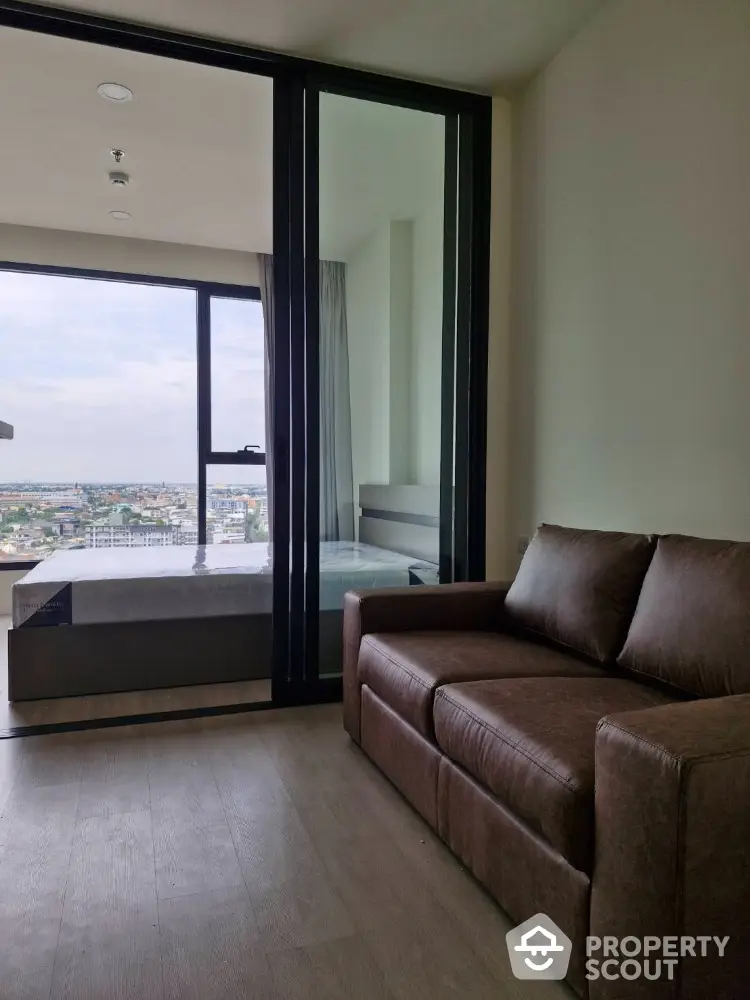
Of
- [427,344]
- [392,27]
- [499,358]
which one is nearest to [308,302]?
[427,344]

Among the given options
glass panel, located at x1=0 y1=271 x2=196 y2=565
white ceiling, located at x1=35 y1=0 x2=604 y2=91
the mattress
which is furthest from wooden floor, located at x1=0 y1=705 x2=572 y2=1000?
glass panel, located at x1=0 y1=271 x2=196 y2=565

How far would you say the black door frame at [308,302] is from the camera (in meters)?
3.01

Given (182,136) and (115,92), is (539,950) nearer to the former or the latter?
(115,92)

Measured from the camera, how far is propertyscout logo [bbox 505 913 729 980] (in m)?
1.14

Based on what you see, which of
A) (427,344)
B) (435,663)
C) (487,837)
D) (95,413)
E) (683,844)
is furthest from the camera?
(95,413)

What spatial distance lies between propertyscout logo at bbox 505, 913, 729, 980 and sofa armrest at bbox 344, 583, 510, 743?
1148 mm

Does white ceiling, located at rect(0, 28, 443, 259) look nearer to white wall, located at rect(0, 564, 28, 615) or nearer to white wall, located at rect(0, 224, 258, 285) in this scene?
white wall, located at rect(0, 224, 258, 285)

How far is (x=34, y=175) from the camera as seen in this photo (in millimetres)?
3953

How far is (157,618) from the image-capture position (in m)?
3.39

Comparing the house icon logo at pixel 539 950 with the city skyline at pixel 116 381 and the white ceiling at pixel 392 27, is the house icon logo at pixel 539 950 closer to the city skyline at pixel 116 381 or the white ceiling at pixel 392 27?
the white ceiling at pixel 392 27

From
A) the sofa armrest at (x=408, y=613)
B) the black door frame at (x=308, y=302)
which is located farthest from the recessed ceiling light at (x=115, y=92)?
the sofa armrest at (x=408, y=613)

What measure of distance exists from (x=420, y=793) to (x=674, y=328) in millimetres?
1727

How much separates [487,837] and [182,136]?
3.48 metres

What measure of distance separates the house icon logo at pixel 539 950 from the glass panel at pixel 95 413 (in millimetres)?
4179
